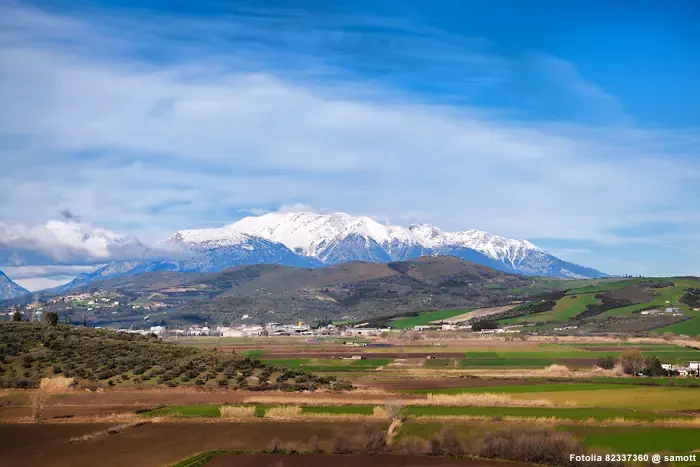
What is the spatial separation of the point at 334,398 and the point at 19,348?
129 feet

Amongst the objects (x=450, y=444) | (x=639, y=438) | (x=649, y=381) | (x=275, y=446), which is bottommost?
(x=649, y=381)

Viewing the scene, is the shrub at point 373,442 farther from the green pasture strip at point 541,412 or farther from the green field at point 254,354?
the green field at point 254,354

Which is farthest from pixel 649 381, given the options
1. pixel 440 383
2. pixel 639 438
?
pixel 639 438

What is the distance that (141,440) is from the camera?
49906mm

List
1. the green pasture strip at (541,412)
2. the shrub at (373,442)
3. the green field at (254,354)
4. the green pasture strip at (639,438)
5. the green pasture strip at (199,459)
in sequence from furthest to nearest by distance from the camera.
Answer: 1. the green field at (254,354)
2. the green pasture strip at (541,412)
3. the shrub at (373,442)
4. the green pasture strip at (639,438)
5. the green pasture strip at (199,459)

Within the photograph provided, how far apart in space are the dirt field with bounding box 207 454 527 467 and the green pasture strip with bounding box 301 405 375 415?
15.9 meters

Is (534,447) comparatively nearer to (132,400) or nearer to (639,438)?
(639,438)

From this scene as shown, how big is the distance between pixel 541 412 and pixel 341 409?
16.3 meters

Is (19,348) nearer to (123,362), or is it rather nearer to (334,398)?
(123,362)

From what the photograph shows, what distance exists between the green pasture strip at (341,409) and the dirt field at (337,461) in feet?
52.2

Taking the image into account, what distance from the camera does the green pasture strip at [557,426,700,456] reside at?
147 feet

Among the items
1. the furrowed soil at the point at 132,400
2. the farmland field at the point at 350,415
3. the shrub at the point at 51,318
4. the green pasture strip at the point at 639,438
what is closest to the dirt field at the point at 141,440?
the farmland field at the point at 350,415

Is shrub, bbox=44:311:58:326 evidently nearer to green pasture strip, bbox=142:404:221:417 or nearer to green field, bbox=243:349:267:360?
green field, bbox=243:349:267:360

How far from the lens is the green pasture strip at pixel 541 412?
58.5 meters
